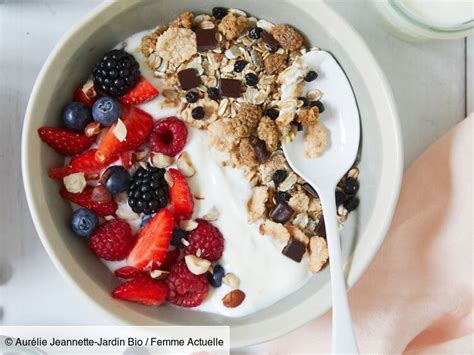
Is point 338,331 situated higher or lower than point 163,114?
lower

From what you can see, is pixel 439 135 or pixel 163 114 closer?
pixel 163 114

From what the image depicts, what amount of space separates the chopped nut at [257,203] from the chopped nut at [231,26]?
25 centimetres

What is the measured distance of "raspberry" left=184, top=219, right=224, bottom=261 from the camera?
1.10 meters

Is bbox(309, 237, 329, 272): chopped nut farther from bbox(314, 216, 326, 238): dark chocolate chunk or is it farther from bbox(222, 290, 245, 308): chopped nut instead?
bbox(222, 290, 245, 308): chopped nut

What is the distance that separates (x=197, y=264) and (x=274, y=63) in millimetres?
350

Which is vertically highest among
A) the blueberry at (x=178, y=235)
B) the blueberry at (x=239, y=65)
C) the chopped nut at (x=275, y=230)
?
the blueberry at (x=239, y=65)

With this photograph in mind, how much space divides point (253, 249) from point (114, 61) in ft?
1.23

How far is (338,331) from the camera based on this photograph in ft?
3.42

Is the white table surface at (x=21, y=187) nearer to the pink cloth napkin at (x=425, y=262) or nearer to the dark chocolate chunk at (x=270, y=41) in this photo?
the dark chocolate chunk at (x=270, y=41)

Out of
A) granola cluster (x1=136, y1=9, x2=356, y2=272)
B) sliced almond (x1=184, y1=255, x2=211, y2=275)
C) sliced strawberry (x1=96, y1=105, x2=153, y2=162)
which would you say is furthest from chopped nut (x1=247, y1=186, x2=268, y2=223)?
sliced strawberry (x1=96, y1=105, x2=153, y2=162)

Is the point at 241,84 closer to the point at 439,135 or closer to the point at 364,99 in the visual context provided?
the point at 364,99

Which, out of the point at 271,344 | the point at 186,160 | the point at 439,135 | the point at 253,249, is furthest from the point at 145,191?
the point at 439,135

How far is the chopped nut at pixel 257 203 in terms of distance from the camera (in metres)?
1.11

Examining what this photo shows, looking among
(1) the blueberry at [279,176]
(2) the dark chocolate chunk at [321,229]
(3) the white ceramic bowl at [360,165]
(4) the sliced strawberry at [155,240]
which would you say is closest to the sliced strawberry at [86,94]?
(3) the white ceramic bowl at [360,165]
